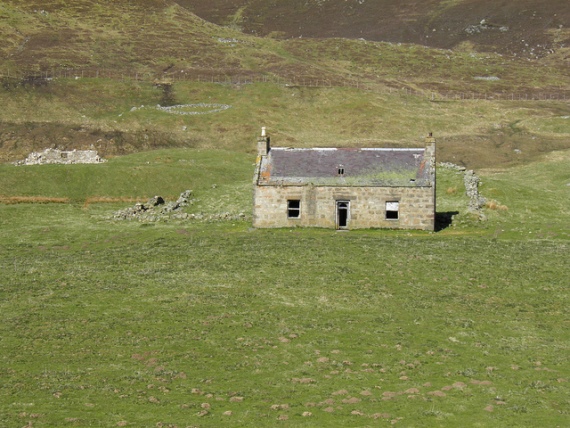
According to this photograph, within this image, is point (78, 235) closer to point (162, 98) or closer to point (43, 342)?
point (43, 342)

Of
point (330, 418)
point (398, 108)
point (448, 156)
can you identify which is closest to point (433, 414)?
point (330, 418)

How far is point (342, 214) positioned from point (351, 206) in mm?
1102

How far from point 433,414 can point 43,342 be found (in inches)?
689

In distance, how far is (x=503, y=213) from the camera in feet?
230

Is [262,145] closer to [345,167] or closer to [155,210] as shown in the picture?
[345,167]

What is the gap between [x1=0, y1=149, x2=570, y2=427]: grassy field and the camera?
1200 inches

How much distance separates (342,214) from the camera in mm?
65750

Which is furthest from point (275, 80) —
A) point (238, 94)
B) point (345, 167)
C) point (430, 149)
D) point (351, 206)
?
point (351, 206)

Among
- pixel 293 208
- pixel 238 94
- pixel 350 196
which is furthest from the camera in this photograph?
pixel 238 94

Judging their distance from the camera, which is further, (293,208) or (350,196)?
(293,208)

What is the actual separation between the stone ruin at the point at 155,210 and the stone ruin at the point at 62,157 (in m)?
25.5

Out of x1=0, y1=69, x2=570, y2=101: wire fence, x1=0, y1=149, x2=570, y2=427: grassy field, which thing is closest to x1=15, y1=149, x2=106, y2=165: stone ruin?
x1=0, y1=149, x2=570, y2=427: grassy field

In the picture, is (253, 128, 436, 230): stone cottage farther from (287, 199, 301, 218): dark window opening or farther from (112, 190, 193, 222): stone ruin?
(112, 190, 193, 222): stone ruin

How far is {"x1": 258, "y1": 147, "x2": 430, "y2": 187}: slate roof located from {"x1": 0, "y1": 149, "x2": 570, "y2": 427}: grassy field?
4.37 m
